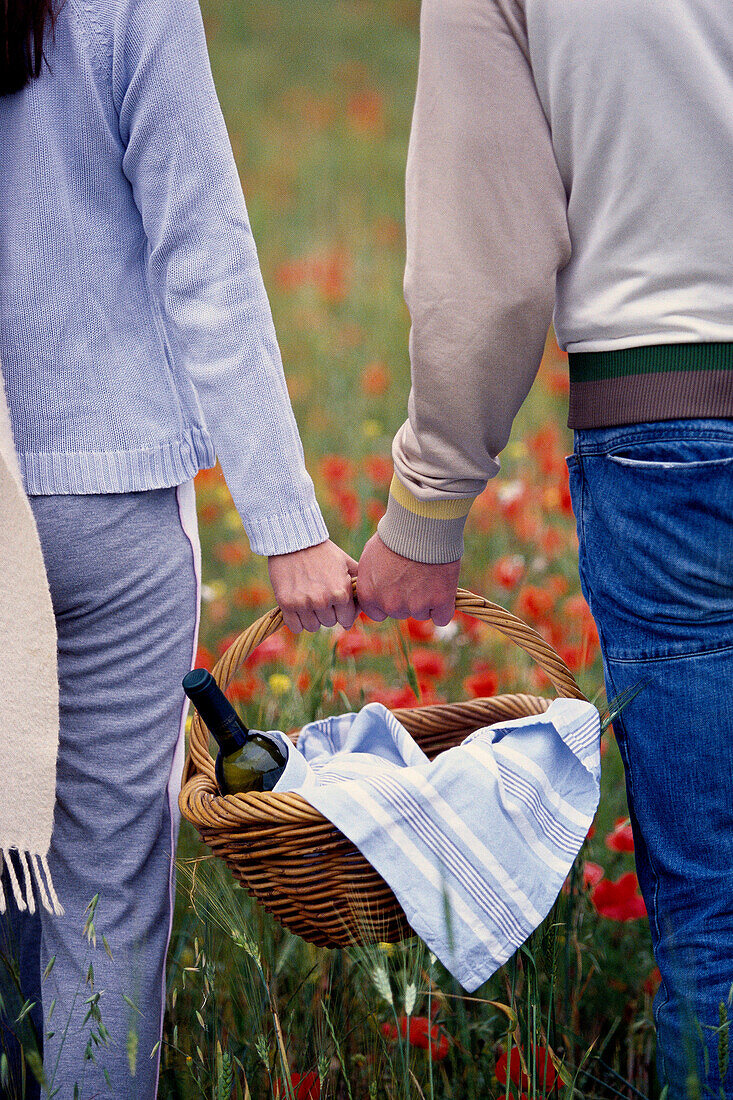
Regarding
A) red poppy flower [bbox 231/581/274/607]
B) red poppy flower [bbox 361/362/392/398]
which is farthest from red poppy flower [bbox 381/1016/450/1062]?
red poppy flower [bbox 361/362/392/398]

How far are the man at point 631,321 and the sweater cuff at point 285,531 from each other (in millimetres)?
184

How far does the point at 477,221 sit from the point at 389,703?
3.31ft

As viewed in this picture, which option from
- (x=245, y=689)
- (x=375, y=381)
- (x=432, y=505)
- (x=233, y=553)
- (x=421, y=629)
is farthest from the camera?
(x=375, y=381)

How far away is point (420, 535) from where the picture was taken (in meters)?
1.31

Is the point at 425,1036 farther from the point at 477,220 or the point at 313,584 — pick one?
the point at 477,220

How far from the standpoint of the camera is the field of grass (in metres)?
1.28

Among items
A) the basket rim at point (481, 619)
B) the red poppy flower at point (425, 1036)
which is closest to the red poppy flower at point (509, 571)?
the basket rim at point (481, 619)

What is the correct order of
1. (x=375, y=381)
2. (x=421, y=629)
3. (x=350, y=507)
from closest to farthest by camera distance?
1. (x=421, y=629)
2. (x=350, y=507)
3. (x=375, y=381)

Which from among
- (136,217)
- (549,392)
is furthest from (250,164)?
(136,217)

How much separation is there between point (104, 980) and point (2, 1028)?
218 mm

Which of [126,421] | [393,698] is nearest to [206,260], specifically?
[126,421]

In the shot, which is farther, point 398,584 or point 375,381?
point 375,381

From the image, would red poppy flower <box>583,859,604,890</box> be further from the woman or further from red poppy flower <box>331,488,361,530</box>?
red poppy flower <box>331,488,361,530</box>

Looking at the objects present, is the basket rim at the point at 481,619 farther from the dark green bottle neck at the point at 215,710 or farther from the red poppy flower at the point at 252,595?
the red poppy flower at the point at 252,595
